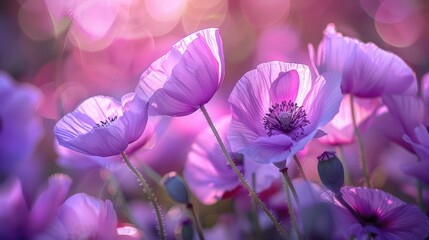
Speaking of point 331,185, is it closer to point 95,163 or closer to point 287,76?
point 287,76

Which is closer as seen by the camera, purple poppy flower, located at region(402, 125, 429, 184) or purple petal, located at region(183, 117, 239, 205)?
purple poppy flower, located at region(402, 125, 429, 184)

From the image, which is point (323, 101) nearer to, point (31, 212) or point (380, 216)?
point (380, 216)

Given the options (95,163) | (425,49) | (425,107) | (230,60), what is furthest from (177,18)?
(425,107)

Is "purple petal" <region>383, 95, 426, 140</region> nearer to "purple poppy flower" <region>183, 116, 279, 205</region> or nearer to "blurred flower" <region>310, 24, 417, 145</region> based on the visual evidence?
"blurred flower" <region>310, 24, 417, 145</region>

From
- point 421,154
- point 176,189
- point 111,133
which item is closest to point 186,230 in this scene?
point 176,189

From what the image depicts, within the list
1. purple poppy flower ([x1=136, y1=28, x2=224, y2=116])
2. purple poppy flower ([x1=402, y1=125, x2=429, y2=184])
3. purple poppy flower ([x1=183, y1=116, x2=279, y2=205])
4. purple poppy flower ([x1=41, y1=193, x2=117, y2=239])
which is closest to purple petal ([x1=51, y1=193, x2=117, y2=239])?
purple poppy flower ([x1=41, y1=193, x2=117, y2=239])
